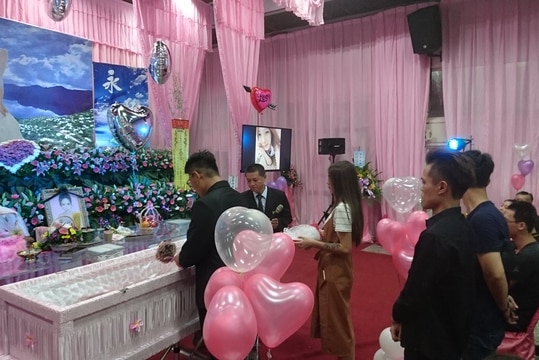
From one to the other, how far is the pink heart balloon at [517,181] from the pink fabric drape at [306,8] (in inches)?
110

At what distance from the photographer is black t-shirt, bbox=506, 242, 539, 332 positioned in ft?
6.16

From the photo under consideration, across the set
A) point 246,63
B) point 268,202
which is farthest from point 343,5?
point 268,202

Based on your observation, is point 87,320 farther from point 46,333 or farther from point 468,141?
point 468,141

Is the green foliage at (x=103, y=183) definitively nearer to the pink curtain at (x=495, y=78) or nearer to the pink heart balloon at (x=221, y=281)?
the pink heart balloon at (x=221, y=281)

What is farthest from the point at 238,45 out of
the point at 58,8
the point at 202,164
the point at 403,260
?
the point at 403,260

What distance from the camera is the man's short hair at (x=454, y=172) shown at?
1316mm

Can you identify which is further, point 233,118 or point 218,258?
point 233,118

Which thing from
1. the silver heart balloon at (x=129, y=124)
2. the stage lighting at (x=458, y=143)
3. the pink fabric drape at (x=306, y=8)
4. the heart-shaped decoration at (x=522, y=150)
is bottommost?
the heart-shaped decoration at (x=522, y=150)

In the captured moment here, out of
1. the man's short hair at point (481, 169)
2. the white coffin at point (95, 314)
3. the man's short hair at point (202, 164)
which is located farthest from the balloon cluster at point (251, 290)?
the man's short hair at point (481, 169)

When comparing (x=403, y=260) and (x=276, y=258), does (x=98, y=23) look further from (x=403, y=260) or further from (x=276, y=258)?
(x=403, y=260)

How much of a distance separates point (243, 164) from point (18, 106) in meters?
2.51

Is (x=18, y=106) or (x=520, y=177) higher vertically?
(x=18, y=106)

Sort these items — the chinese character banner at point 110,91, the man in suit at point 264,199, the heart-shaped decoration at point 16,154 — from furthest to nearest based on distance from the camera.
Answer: the chinese character banner at point 110,91 → the man in suit at point 264,199 → the heart-shaped decoration at point 16,154

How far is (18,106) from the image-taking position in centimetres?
425
